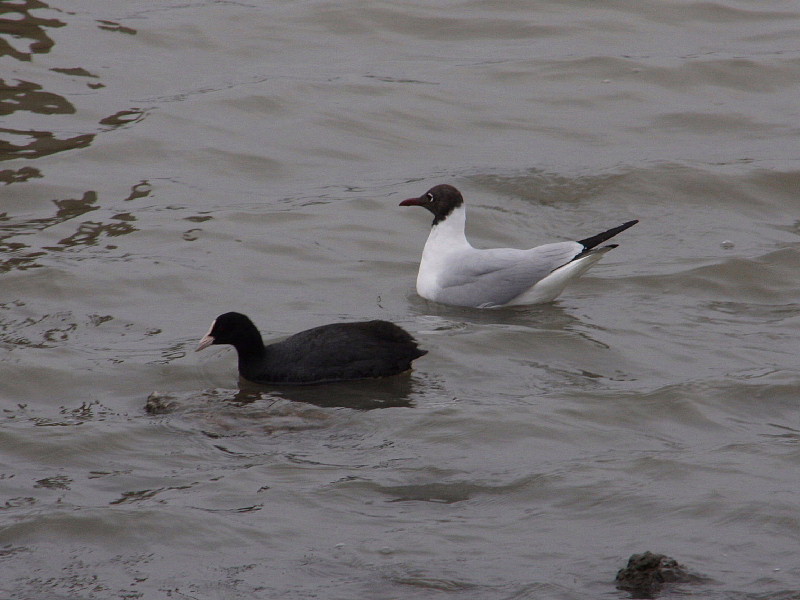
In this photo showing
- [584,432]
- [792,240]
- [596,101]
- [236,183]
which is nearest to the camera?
[584,432]

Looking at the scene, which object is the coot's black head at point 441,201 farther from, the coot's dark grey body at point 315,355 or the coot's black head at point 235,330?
the coot's black head at point 235,330

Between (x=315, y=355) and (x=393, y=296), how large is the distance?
7.00 feet

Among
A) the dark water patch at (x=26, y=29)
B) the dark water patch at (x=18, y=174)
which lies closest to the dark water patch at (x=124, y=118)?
the dark water patch at (x=18, y=174)

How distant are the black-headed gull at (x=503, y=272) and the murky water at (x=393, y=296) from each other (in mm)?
167

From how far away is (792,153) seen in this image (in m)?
13.2

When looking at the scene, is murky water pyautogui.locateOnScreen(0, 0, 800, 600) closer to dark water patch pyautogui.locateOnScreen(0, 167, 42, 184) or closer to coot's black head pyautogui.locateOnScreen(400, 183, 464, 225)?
dark water patch pyautogui.locateOnScreen(0, 167, 42, 184)

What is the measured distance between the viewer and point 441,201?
10.5m

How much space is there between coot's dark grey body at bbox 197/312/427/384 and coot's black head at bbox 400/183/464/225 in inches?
94.6

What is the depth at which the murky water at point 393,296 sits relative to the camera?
5.81 m

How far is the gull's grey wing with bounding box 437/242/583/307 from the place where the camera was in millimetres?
9930

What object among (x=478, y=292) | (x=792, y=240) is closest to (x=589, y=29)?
(x=792, y=240)

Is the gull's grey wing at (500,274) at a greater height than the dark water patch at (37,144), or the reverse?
the dark water patch at (37,144)

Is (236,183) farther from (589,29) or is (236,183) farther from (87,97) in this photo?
(589,29)

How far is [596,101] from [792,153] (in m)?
2.47
